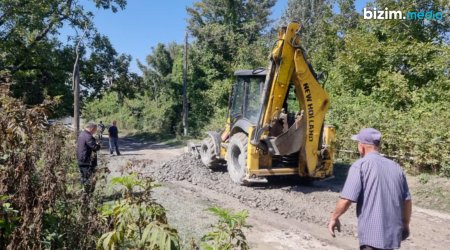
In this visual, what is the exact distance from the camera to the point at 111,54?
78.2 feet

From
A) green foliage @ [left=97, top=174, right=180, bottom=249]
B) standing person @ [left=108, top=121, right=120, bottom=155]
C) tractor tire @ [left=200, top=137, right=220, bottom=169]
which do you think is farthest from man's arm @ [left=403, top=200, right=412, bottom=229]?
standing person @ [left=108, top=121, right=120, bottom=155]

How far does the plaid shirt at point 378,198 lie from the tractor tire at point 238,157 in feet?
18.5

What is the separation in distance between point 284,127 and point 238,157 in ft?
4.53

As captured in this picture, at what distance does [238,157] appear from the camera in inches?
401

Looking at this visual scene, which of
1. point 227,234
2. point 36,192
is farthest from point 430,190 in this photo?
→ point 36,192

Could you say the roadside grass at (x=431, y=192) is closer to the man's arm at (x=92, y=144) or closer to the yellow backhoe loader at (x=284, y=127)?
the yellow backhoe loader at (x=284, y=127)

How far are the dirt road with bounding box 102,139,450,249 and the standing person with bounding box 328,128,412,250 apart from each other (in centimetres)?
209

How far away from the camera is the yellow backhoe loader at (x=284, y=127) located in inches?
353

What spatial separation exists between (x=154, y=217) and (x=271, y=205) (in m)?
5.29

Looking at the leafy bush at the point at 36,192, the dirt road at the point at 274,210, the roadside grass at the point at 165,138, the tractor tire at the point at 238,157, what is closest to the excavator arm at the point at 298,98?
the tractor tire at the point at 238,157

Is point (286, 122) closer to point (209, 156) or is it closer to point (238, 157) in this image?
point (238, 157)

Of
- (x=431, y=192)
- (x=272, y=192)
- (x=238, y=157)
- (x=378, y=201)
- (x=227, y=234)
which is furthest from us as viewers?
(x=238, y=157)

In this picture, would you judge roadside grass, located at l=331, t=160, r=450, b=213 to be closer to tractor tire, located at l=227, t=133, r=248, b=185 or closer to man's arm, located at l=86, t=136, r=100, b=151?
tractor tire, located at l=227, t=133, r=248, b=185

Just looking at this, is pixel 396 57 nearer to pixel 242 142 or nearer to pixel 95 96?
pixel 242 142
